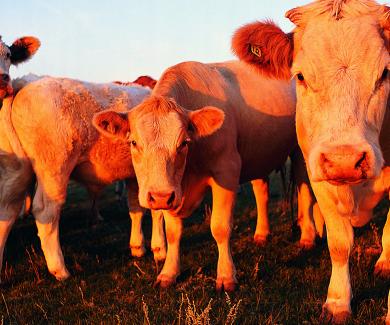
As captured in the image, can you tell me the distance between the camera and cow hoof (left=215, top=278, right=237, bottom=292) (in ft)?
16.3

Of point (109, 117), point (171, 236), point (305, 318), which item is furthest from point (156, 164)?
point (305, 318)

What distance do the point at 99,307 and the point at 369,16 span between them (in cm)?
340

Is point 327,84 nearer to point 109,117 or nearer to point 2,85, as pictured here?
point 109,117

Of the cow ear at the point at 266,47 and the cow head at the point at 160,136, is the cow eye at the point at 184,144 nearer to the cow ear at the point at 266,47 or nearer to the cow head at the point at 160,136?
the cow head at the point at 160,136

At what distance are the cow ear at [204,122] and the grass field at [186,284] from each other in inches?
60.5

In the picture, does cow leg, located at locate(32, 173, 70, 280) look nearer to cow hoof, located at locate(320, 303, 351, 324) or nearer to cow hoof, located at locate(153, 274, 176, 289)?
cow hoof, located at locate(153, 274, 176, 289)

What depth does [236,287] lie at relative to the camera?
16.5ft

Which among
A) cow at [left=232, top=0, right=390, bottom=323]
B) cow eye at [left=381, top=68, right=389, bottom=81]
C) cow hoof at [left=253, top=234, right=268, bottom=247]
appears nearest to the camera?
cow at [left=232, top=0, right=390, bottom=323]

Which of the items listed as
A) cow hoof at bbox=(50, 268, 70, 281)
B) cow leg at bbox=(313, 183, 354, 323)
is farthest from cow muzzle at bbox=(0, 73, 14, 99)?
cow leg at bbox=(313, 183, 354, 323)

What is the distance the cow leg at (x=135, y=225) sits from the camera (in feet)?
22.7

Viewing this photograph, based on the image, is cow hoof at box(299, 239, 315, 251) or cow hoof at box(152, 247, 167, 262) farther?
cow hoof at box(299, 239, 315, 251)

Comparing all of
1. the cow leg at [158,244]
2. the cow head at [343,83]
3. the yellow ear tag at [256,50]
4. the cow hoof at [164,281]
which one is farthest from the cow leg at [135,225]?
the cow head at [343,83]

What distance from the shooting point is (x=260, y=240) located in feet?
24.1

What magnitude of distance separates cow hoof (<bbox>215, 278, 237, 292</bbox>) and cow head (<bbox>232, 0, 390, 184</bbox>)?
194cm
